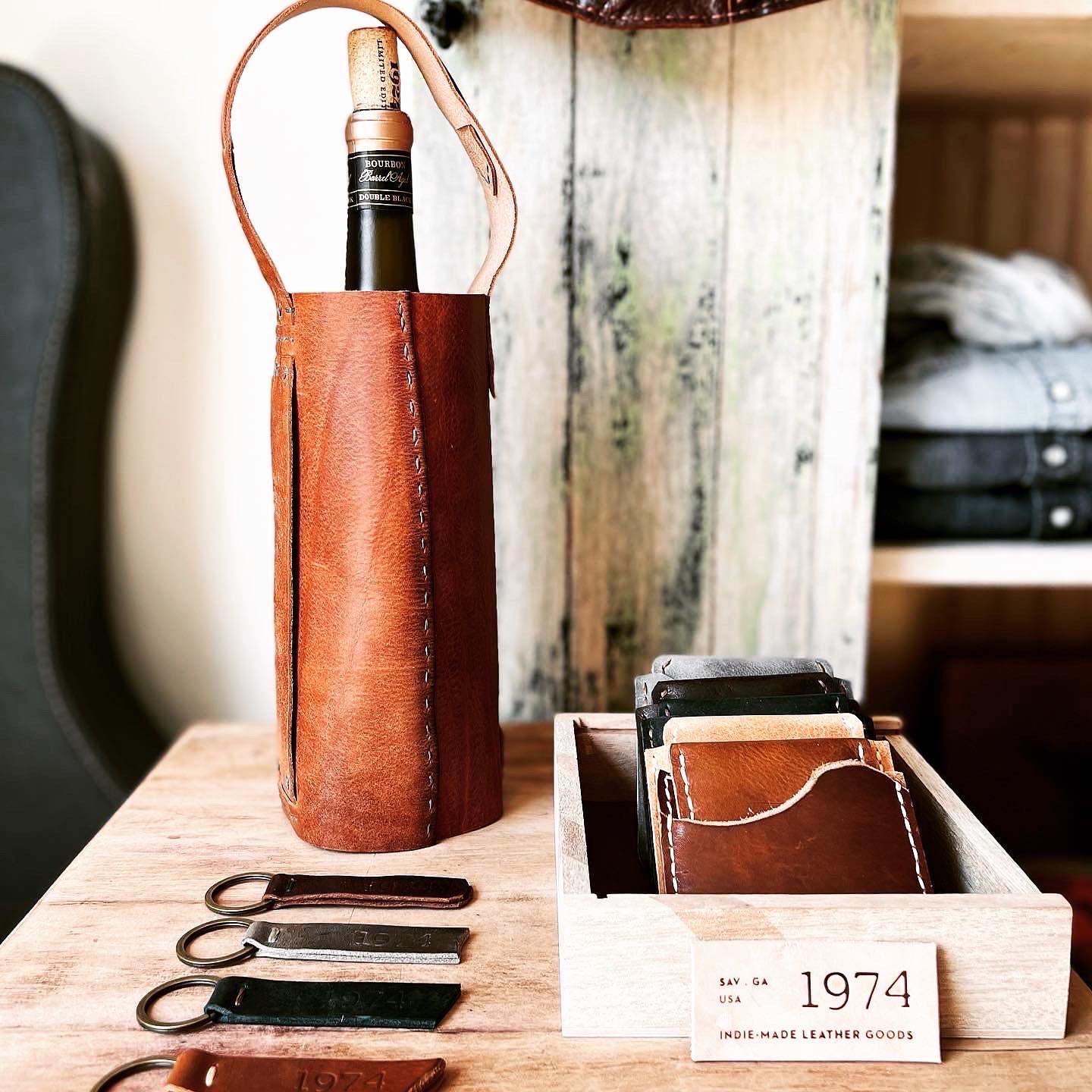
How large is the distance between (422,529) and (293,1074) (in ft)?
1.09

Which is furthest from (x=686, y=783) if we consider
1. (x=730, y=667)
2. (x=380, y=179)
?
(x=380, y=179)

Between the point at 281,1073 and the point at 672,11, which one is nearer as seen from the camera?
the point at 281,1073

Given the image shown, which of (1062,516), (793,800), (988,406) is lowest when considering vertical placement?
(793,800)

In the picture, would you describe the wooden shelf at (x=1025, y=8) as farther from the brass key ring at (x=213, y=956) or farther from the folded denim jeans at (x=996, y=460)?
the brass key ring at (x=213, y=956)

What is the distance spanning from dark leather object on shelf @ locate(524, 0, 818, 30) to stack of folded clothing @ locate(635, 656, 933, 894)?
52 cm

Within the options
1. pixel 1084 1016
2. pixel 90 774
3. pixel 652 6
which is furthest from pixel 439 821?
pixel 652 6

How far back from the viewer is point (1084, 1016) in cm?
57

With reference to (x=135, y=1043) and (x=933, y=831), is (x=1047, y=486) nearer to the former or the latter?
(x=933, y=831)

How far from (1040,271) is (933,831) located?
65 centimetres

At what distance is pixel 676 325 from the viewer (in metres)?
1.00

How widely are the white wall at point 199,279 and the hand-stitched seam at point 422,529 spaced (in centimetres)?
56

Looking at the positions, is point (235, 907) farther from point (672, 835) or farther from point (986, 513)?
point (986, 513)

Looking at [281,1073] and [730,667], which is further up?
[730,667]

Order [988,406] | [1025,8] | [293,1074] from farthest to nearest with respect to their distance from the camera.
Result: [988,406] → [1025,8] → [293,1074]
